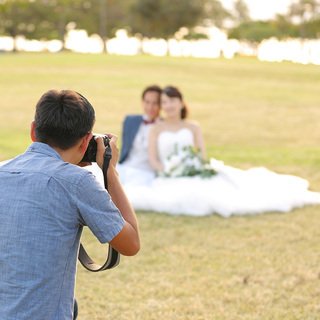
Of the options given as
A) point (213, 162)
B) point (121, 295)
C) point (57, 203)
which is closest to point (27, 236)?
point (57, 203)

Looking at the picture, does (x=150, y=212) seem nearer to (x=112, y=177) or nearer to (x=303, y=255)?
(x=303, y=255)

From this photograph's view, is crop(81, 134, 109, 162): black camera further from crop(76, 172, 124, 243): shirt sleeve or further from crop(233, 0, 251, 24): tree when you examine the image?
crop(233, 0, 251, 24): tree

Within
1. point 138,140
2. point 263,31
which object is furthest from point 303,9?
point 138,140

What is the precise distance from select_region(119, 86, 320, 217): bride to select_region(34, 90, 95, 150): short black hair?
4.90m

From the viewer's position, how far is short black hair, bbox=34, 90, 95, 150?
7.36 ft

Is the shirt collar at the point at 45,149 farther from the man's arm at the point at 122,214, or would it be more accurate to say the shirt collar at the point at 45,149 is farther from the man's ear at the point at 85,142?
the man's arm at the point at 122,214

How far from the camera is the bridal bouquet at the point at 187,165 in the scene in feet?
25.8

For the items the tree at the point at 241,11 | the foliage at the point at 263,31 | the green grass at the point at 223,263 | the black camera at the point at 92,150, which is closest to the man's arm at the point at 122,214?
the black camera at the point at 92,150

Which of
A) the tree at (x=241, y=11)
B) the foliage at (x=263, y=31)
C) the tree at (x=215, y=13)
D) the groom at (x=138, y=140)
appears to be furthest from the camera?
the tree at (x=241, y=11)

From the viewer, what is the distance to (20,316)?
221 cm

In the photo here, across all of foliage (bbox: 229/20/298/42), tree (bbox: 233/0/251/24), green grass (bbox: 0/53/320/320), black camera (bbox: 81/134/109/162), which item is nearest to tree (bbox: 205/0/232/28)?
foliage (bbox: 229/20/298/42)

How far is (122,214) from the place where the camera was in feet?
8.16

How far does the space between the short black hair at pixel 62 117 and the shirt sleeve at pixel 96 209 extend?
210 mm

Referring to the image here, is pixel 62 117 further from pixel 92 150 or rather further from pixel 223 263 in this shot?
pixel 223 263
